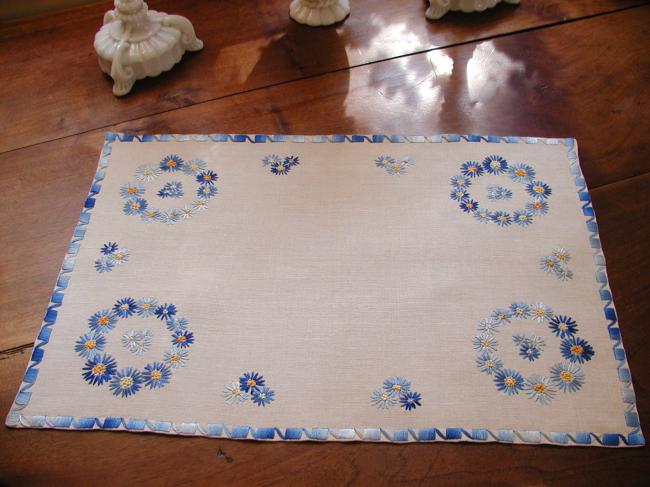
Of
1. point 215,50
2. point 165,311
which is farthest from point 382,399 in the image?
point 215,50

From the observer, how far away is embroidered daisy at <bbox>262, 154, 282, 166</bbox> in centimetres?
124

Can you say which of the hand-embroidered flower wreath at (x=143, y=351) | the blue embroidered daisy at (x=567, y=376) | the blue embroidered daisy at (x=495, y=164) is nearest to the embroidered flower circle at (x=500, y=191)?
the blue embroidered daisy at (x=495, y=164)

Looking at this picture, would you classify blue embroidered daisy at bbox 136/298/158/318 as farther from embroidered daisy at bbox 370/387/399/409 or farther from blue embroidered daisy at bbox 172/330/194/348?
embroidered daisy at bbox 370/387/399/409

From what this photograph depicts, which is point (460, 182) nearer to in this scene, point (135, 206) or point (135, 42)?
point (135, 206)

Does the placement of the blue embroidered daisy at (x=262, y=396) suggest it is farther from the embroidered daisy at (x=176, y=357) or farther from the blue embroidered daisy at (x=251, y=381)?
the embroidered daisy at (x=176, y=357)

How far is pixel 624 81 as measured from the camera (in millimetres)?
1354

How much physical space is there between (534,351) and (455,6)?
2.78 feet

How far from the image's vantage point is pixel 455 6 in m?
1.48

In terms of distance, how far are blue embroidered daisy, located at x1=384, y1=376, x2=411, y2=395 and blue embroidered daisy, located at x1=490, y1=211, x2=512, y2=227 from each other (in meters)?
0.34

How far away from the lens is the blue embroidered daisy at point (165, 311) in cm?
106

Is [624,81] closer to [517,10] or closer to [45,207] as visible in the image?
[517,10]

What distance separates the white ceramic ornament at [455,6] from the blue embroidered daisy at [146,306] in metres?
0.90

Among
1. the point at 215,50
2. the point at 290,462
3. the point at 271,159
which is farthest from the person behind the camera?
the point at 215,50

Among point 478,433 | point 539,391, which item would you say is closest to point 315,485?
point 478,433
